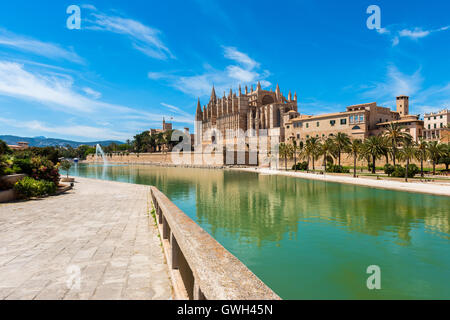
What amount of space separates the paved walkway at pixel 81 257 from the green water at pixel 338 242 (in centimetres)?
396

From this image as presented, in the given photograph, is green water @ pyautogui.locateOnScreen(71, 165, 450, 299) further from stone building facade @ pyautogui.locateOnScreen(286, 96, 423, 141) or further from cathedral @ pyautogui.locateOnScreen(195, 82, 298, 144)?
cathedral @ pyautogui.locateOnScreen(195, 82, 298, 144)

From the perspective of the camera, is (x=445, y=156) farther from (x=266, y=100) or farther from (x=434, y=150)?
(x=266, y=100)

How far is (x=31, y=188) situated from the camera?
52.1ft

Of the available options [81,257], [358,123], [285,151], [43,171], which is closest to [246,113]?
[285,151]

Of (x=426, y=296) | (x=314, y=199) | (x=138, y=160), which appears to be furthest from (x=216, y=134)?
(x=426, y=296)

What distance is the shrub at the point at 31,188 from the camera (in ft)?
51.1

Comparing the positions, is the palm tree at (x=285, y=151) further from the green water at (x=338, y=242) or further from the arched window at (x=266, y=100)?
the green water at (x=338, y=242)

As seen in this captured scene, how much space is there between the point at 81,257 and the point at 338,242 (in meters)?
10.2

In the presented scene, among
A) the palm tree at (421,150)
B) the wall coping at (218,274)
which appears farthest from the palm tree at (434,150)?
the wall coping at (218,274)

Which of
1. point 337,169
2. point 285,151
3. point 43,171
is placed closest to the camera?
point 43,171

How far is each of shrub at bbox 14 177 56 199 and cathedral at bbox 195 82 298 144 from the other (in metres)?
73.8

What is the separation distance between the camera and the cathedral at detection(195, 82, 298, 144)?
9125 cm

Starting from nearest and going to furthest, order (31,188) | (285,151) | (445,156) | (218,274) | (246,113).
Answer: (218,274) → (31,188) → (445,156) → (285,151) → (246,113)
